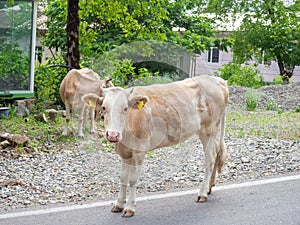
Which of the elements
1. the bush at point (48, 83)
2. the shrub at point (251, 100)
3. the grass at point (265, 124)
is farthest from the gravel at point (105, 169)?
the shrub at point (251, 100)

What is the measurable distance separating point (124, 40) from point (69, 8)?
12.7 ft

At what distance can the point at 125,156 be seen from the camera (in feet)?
20.9

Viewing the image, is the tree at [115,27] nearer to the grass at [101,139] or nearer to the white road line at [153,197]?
the grass at [101,139]

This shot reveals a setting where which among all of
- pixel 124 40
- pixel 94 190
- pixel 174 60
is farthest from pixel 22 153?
pixel 124 40

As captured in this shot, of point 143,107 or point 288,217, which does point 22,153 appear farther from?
point 288,217

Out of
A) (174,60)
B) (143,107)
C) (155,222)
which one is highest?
(174,60)

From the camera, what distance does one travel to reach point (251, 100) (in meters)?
17.6

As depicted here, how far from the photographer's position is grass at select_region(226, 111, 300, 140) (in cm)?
1223

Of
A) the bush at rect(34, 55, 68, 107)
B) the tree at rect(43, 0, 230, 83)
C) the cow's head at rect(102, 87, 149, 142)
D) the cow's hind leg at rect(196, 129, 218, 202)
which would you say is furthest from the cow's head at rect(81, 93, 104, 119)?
the bush at rect(34, 55, 68, 107)

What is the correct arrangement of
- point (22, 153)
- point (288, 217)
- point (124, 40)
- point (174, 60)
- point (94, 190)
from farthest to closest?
point (124, 40), point (22, 153), point (94, 190), point (288, 217), point (174, 60)

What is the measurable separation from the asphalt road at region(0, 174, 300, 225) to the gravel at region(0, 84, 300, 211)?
328 millimetres

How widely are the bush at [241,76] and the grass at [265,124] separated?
6547mm

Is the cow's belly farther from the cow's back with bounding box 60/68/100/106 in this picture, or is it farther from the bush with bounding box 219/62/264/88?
the bush with bounding box 219/62/264/88

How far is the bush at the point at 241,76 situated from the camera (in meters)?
23.5
